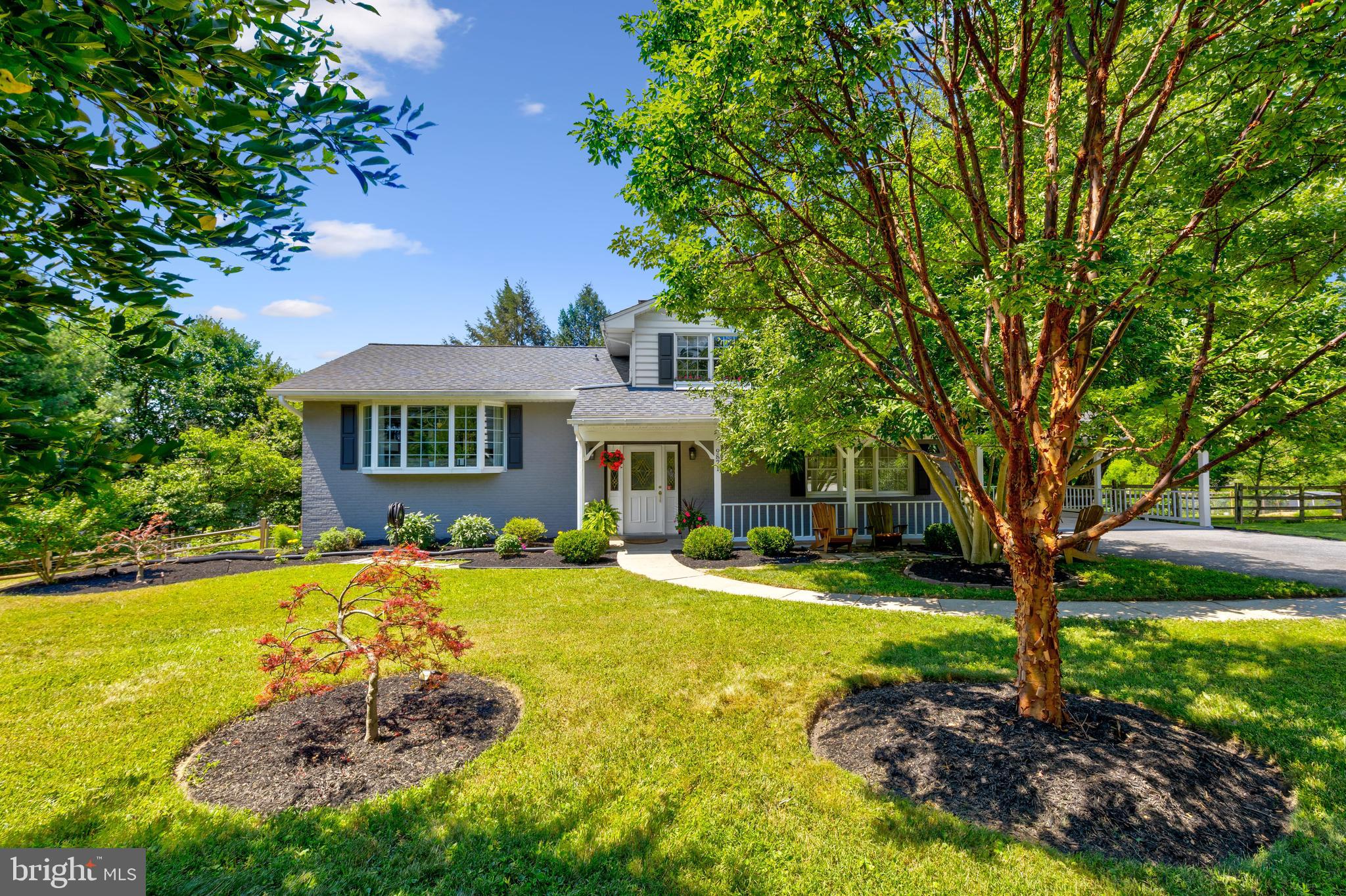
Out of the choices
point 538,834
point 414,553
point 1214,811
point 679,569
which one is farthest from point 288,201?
point 679,569

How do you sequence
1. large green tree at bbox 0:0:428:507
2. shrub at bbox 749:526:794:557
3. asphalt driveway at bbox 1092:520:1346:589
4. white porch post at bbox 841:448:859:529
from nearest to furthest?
1. large green tree at bbox 0:0:428:507
2. asphalt driveway at bbox 1092:520:1346:589
3. shrub at bbox 749:526:794:557
4. white porch post at bbox 841:448:859:529

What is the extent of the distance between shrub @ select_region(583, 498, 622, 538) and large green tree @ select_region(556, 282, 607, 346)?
39.9m

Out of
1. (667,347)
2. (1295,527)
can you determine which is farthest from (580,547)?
(1295,527)

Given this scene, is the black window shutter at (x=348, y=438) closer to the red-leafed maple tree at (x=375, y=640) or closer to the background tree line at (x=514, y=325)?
the red-leafed maple tree at (x=375, y=640)

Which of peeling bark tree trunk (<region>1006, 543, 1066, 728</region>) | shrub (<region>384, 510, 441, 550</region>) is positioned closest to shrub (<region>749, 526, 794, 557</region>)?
shrub (<region>384, 510, 441, 550</region>)

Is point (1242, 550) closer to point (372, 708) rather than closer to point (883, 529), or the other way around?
point (883, 529)

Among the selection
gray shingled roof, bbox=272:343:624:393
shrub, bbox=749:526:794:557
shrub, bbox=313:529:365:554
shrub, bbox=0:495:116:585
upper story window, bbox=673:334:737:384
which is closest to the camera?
shrub, bbox=0:495:116:585

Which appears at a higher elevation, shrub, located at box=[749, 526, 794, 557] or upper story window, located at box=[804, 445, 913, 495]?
upper story window, located at box=[804, 445, 913, 495]

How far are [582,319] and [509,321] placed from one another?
6.62 meters

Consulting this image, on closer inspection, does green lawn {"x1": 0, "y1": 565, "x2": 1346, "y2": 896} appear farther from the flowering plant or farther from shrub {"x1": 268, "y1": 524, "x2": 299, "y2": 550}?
the flowering plant

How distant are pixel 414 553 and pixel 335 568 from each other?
23.2ft

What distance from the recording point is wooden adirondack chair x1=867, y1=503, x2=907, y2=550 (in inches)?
484

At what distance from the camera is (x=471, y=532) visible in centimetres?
1234

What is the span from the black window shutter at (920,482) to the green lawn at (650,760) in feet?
24.6
